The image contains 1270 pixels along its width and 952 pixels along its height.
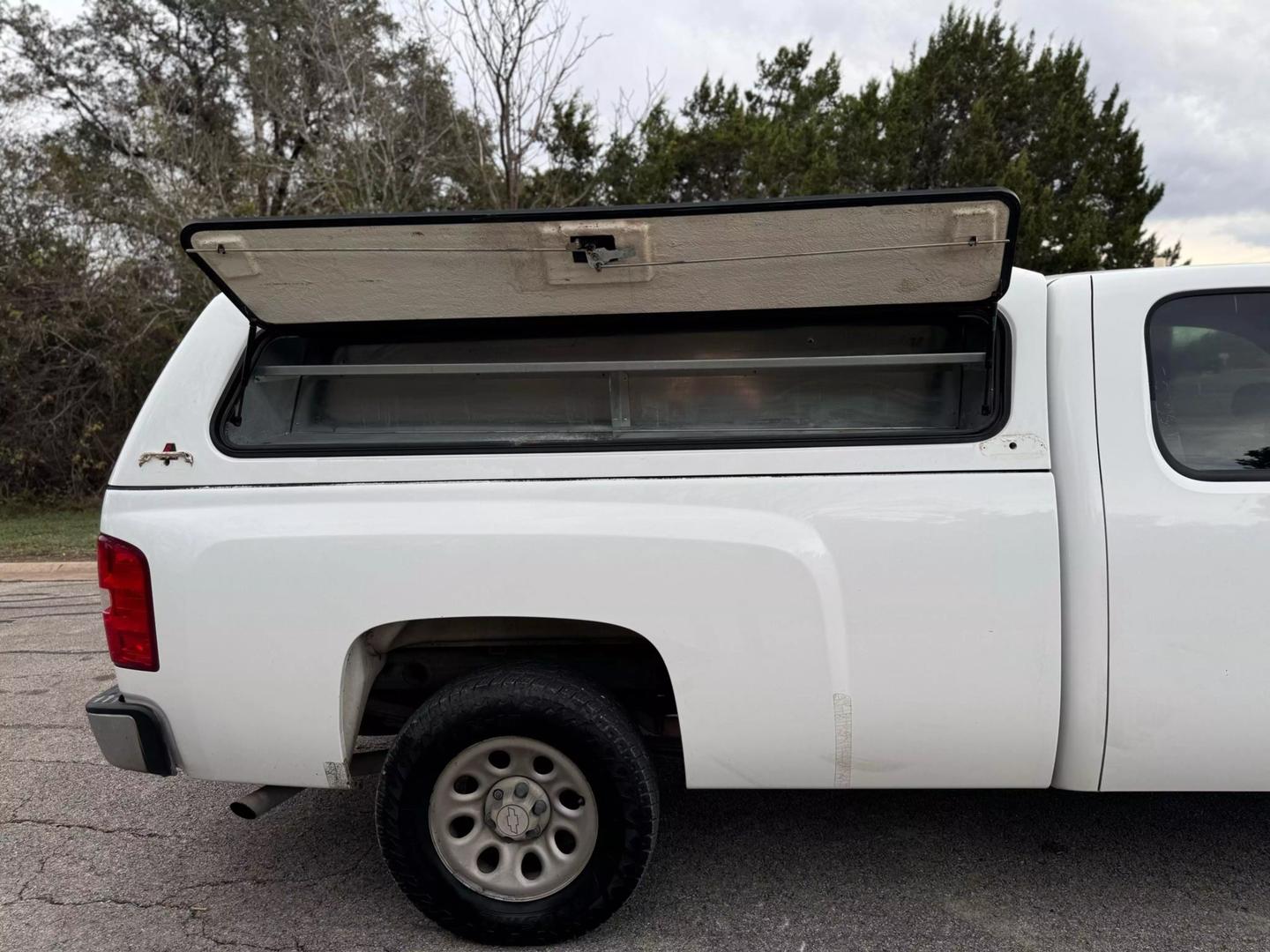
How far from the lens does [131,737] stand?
2.65 m

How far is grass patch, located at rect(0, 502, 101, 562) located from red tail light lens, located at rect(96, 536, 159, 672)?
302 inches

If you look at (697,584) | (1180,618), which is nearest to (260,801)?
(697,584)

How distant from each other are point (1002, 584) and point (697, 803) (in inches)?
63.7

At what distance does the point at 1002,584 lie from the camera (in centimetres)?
246

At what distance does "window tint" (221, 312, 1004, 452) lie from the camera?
2.72m

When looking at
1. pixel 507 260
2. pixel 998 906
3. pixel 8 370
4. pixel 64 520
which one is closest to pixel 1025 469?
pixel 998 906

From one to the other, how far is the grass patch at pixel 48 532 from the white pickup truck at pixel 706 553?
26.0ft

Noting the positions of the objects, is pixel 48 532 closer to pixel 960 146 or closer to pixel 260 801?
pixel 260 801

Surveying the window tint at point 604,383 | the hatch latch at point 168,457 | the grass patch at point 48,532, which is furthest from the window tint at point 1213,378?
the grass patch at point 48,532

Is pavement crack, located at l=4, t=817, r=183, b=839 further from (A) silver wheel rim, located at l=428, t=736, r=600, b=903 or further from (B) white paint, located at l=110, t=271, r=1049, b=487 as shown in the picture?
(B) white paint, located at l=110, t=271, r=1049, b=487

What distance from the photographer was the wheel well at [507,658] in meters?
2.76

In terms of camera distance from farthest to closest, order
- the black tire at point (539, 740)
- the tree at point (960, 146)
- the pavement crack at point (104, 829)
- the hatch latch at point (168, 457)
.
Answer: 1. the tree at point (960, 146)
2. the pavement crack at point (104, 829)
3. the hatch latch at point (168, 457)
4. the black tire at point (539, 740)

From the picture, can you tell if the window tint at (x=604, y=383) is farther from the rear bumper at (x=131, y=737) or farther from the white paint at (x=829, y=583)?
the rear bumper at (x=131, y=737)

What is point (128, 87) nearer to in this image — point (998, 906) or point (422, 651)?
point (422, 651)
